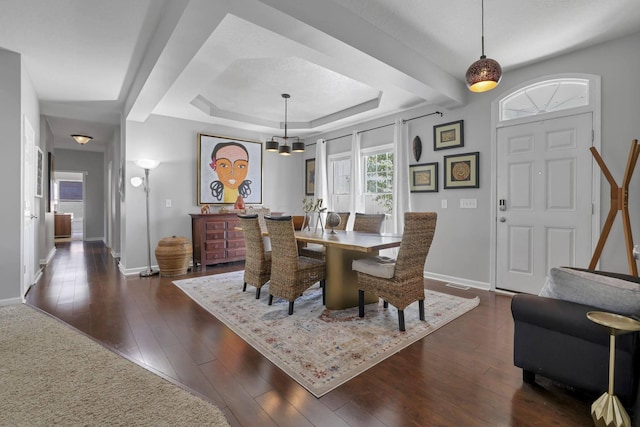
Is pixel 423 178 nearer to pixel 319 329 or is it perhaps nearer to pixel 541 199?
pixel 541 199

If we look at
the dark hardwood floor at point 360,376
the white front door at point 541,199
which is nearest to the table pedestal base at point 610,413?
the dark hardwood floor at point 360,376

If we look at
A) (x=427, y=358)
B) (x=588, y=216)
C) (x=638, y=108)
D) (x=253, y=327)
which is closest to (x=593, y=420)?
(x=427, y=358)

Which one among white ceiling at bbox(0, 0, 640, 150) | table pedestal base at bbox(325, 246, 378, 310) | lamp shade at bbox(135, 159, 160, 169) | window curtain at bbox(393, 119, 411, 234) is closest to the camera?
white ceiling at bbox(0, 0, 640, 150)

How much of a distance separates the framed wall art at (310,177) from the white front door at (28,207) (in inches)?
173

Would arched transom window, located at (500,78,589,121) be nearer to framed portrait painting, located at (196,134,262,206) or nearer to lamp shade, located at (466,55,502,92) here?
lamp shade, located at (466,55,502,92)

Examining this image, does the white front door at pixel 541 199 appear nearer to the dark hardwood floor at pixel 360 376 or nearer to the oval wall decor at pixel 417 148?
the dark hardwood floor at pixel 360 376

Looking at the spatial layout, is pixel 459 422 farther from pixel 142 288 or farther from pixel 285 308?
pixel 142 288

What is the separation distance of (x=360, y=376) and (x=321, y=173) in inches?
185

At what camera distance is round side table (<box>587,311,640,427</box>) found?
1.31 metres

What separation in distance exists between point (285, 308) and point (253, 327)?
51cm

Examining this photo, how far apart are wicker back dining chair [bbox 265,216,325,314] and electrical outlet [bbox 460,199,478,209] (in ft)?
7.46

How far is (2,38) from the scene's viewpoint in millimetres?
2967

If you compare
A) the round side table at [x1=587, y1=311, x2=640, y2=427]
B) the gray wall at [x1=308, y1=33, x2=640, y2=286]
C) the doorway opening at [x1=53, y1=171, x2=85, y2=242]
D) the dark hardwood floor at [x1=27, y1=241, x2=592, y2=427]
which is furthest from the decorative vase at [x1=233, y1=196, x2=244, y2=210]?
the doorway opening at [x1=53, y1=171, x2=85, y2=242]

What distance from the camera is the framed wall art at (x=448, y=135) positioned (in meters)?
4.20
